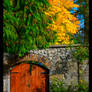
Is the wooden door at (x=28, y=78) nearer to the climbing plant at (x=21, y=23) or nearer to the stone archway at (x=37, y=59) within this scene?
the stone archway at (x=37, y=59)

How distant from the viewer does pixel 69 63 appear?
7.99 m

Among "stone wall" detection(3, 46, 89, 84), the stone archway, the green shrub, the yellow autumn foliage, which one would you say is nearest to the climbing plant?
the stone archway

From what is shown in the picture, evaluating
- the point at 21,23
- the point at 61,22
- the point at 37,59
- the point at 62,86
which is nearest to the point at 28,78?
the point at 37,59

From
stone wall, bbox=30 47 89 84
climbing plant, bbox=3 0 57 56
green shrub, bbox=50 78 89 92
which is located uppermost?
climbing plant, bbox=3 0 57 56

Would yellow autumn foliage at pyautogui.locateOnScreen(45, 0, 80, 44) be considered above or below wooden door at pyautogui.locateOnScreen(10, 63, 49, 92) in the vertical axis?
above

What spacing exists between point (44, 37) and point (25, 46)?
945 mm

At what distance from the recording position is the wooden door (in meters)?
7.79

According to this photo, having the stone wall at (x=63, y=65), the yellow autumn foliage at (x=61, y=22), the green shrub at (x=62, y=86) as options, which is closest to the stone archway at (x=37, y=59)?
the stone wall at (x=63, y=65)

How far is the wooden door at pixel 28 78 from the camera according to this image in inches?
307

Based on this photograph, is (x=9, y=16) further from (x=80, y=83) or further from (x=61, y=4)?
(x=61, y=4)

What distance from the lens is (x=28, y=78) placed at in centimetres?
784

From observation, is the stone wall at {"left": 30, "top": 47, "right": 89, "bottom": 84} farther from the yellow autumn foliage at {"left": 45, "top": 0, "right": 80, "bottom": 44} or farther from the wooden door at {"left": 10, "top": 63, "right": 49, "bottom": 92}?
the yellow autumn foliage at {"left": 45, "top": 0, "right": 80, "bottom": 44}

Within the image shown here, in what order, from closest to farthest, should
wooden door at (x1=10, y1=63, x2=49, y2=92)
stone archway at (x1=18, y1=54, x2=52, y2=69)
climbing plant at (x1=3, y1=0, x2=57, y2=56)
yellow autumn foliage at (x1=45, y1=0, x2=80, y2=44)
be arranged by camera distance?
1. climbing plant at (x1=3, y1=0, x2=57, y2=56)
2. stone archway at (x1=18, y1=54, x2=52, y2=69)
3. wooden door at (x1=10, y1=63, x2=49, y2=92)
4. yellow autumn foliage at (x1=45, y1=0, x2=80, y2=44)

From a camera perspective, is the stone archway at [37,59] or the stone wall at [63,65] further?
the stone wall at [63,65]
